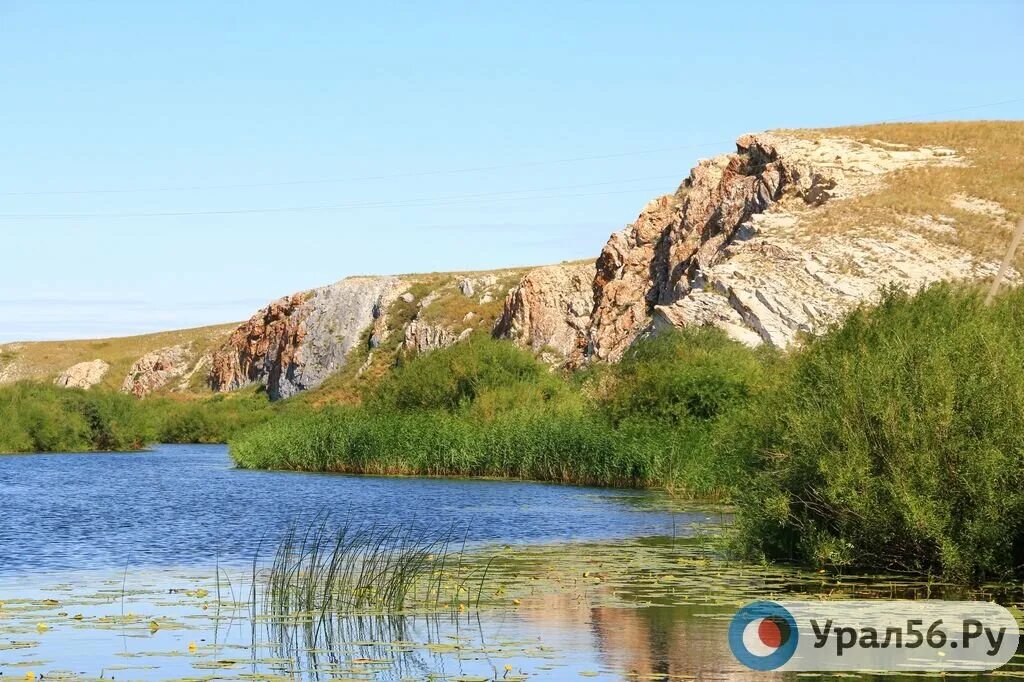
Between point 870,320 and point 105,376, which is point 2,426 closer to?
point 870,320

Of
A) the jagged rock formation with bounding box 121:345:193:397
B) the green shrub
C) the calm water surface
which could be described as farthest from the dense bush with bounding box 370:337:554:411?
the jagged rock formation with bounding box 121:345:193:397

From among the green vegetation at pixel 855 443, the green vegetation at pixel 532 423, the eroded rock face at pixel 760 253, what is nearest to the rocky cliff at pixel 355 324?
the eroded rock face at pixel 760 253

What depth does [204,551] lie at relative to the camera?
26094 millimetres

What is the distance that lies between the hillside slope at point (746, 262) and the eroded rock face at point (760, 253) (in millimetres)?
123

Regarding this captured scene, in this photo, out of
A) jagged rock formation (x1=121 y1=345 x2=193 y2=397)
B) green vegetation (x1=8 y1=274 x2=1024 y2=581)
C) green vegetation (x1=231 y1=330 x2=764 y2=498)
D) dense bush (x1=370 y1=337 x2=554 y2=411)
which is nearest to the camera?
green vegetation (x1=8 y1=274 x2=1024 y2=581)

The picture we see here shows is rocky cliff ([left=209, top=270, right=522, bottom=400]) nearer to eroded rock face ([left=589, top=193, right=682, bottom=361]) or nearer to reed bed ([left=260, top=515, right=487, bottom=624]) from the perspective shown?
eroded rock face ([left=589, top=193, right=682, bottom=361])

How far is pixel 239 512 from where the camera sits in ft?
115

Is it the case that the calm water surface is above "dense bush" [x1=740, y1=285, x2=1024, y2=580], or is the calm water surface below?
below

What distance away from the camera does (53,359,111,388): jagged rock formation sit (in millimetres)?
160250

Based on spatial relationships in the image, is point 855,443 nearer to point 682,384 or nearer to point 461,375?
point 682,384

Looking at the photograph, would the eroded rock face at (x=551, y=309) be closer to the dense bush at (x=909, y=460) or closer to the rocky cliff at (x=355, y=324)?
the rocky cliff at (x=355, y=324)

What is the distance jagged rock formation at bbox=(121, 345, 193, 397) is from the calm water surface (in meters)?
102

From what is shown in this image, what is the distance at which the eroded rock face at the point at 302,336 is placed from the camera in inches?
5128

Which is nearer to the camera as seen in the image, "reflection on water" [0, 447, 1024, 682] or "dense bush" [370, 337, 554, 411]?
"reflection on water" [0, 447, 1024, 682]
